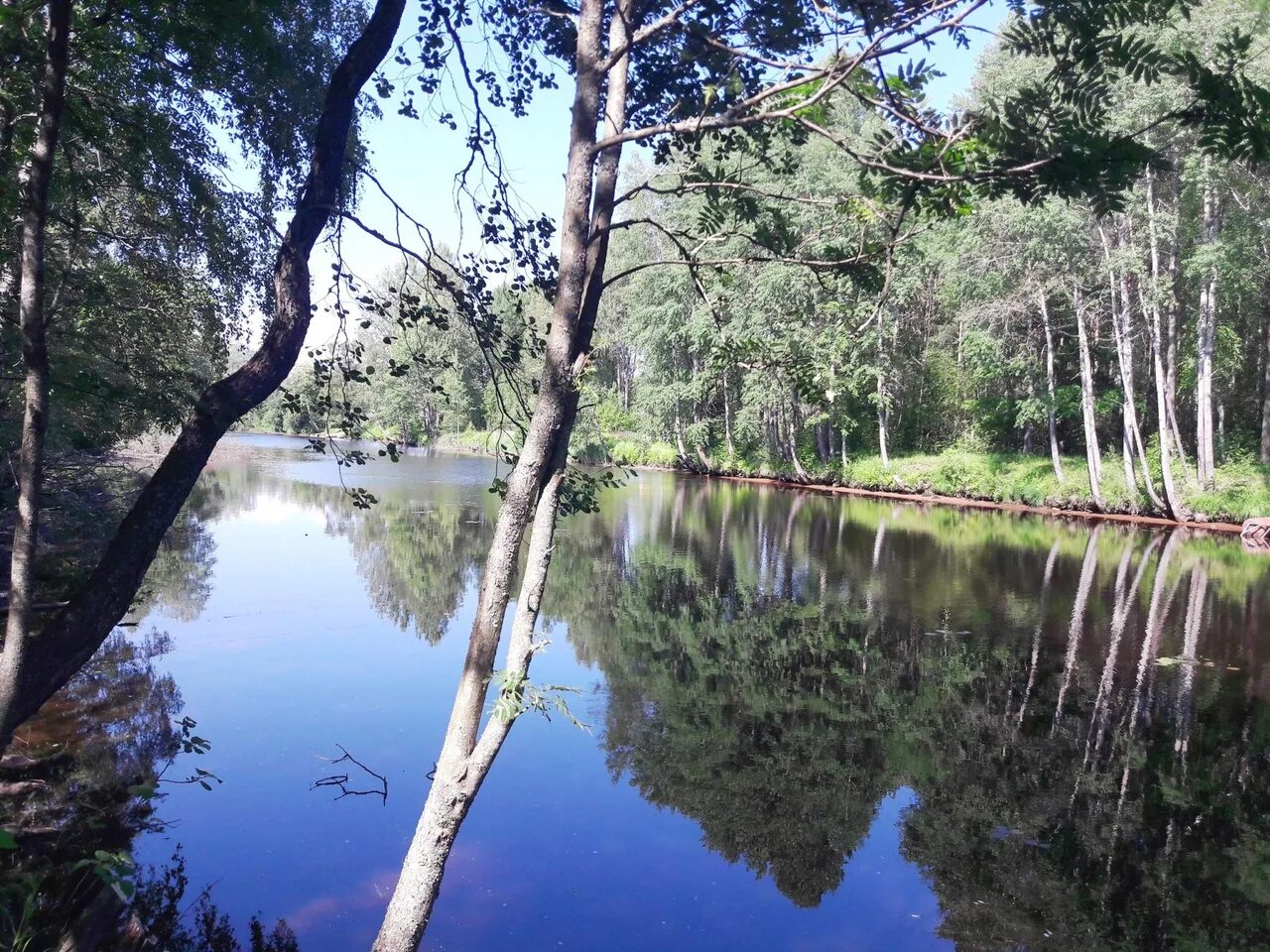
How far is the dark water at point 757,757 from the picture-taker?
19.3 ft

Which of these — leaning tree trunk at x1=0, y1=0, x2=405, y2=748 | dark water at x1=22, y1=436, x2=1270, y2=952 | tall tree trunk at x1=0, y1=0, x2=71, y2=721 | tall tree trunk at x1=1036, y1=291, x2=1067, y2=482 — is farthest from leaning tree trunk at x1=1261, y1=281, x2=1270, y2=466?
tall tree trunk at x1=0, y1=0, x2=71, y2=721

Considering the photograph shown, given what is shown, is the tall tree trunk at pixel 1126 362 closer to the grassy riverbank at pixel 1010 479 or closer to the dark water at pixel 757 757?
the grassy riverbank at pixel 1010 479

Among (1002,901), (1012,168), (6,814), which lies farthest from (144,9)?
(1002,901)

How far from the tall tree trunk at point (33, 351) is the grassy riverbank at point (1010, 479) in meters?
17.7

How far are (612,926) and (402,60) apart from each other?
17.4 ft

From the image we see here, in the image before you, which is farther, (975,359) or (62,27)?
(975,359)

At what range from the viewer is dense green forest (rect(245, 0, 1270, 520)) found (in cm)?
2092

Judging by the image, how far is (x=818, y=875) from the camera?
6395 millimetres

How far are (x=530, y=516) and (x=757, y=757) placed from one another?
541 cm

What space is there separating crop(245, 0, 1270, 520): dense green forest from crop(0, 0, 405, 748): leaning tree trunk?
8410 millimetres

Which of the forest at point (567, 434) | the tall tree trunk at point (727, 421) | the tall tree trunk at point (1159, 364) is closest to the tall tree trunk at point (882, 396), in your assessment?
the tall tree trunk at point (727, 421)

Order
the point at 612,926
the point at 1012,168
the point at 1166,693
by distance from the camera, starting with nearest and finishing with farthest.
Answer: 1. the point at 1012,168
2. the point at 612,926
3. the point at 1166,693

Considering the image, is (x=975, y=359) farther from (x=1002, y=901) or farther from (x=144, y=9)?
(x=144, y=9)

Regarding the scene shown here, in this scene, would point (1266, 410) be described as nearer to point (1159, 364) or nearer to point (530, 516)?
point (1159, 364)
